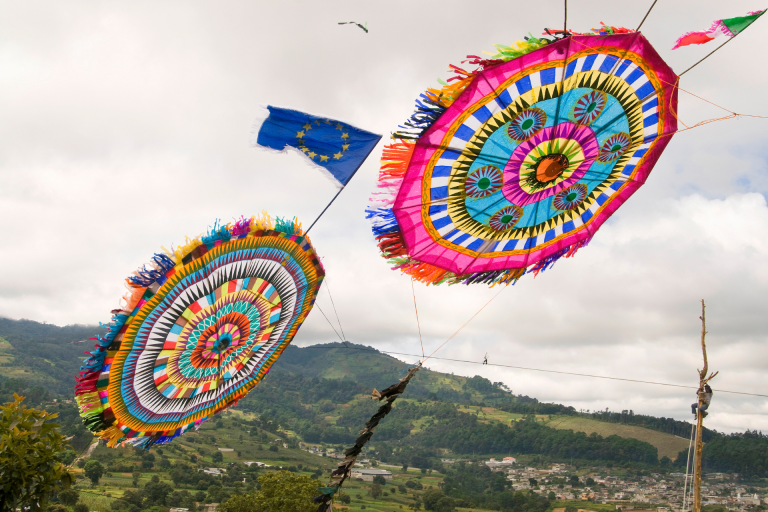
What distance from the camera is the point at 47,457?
5859 millimetres

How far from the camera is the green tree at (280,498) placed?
79.2 ft

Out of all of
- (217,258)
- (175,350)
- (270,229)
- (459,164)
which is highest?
(459,164)

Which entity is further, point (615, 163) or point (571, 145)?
point (615, 163)

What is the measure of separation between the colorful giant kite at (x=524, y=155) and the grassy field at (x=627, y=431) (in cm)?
14216

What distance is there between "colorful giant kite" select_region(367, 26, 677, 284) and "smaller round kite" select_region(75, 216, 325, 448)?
7.91 ft

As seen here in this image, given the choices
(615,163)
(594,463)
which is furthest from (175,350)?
(594,463)

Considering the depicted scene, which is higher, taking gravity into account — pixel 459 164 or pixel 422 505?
pixel 459 164

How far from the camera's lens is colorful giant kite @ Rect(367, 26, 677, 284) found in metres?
5.97

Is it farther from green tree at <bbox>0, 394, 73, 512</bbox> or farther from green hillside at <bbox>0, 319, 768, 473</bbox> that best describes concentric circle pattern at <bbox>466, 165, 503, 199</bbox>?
green hillside at <bbox>0, 319, 768, 473</bbox>

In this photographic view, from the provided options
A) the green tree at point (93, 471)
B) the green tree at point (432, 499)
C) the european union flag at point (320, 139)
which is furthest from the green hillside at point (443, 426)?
the european union flag at point (320, 139)

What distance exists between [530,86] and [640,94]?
5.82ft

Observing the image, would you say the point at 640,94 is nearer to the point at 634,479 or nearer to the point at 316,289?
the point at 316,289

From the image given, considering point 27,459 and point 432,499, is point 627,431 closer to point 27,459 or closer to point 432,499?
point 432,499

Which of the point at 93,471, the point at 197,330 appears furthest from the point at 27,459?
the point at 93,471
